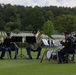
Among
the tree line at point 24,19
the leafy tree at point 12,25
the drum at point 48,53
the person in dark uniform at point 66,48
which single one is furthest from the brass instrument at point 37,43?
the leafy tree at point 12,25

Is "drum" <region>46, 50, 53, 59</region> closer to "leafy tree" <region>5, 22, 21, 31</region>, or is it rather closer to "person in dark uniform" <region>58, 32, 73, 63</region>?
"person in dark uniform" <region>58, 32, 73, 63</region>

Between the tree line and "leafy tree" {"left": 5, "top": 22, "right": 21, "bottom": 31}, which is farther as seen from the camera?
the tree line

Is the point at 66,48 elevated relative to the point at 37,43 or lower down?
lower down

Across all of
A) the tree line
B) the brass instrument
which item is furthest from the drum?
the tree line

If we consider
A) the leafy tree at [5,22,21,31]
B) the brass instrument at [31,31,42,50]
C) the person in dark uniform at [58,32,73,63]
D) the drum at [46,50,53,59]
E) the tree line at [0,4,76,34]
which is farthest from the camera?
the tree line at [0,4,76,34]

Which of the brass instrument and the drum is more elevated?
the brass instrument

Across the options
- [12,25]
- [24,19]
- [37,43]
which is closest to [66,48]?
[37,43]

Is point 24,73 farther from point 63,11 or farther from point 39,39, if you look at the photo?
point 63,11

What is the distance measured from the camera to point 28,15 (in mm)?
111375

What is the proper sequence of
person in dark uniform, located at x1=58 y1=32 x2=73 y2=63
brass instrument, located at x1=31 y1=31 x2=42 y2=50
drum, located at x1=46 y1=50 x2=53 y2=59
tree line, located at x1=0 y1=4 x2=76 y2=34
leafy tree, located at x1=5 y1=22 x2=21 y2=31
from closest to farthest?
person in dark uniform, located at x1=58 y1=32 x2=73 y2=63 → drum, located at x1=46 y1=50 x2=53 y2=59 → brass instrument, located at x1=31 y1=31 x2=42 y2=50 → leafy tree, located at x1=5 y1=22 x2=21 y2=31 → tree line, located at x1=0 y1=4 x2=76 y2=34

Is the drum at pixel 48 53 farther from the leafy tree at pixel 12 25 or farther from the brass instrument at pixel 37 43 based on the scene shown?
the leafy tree at pixel 12 25

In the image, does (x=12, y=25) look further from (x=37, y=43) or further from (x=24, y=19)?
(x=37, y=43)

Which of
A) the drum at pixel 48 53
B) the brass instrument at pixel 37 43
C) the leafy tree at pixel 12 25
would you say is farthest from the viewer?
the leafy tree at pixel 12 25

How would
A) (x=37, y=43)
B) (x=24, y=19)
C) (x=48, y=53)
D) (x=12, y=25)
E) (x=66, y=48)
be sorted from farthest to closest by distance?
(x=24, y=19), (x=12, y=25), (x=37, y=43), (x=48, y=53), (x=66, y=48)
